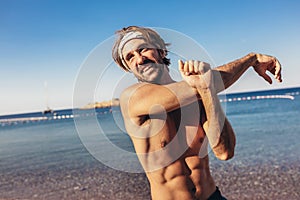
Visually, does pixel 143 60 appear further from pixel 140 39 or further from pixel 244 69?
pixel 244 69

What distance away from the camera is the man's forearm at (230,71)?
2.05m

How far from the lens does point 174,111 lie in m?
2.40

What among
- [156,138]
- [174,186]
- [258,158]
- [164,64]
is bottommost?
[258,158]

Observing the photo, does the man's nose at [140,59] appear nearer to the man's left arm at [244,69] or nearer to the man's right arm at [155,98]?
the man's right arm at [155,98]

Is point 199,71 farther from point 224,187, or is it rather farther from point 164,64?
point 224,187

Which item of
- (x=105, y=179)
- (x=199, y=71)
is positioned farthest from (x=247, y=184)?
(x=199, y=71)

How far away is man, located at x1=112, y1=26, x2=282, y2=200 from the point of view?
6.81 ft

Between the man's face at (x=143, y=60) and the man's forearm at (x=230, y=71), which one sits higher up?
the man's face at (x=143, y=60)

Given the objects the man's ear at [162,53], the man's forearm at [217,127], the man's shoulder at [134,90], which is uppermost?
the man's ear at [162,53]

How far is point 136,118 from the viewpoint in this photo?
2.35 metres

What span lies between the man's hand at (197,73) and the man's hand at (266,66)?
628 mm

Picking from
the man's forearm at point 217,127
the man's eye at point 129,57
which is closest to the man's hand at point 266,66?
the man's forearm at point 217,127

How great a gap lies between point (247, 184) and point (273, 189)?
81 cm

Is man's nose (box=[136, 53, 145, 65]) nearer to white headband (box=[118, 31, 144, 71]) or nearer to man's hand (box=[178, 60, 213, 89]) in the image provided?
white headband (box=[118, 31, 144, 71])
